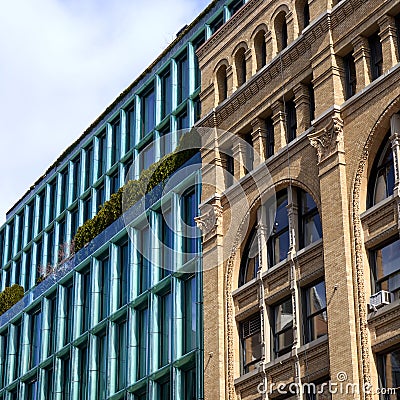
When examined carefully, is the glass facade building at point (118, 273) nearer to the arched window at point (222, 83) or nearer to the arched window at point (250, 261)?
the arched window at point (250, 261)

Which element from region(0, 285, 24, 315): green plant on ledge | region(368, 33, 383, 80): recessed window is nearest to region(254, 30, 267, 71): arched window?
region(368, 33, 383, 80): recessed window

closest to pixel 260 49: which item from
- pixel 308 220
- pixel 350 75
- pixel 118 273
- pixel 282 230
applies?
pixel 350 75

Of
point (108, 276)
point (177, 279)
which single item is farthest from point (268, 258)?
point (108, 276)

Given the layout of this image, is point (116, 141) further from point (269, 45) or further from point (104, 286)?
point (269, 45)

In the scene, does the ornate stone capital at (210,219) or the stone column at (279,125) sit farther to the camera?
the ornate stone capital at (210,219)

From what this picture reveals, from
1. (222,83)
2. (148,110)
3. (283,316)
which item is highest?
(148,110)

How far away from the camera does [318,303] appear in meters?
32.3

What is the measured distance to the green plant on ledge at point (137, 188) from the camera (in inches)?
1721

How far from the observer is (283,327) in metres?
33.8

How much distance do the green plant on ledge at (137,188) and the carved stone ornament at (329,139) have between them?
9.24 m

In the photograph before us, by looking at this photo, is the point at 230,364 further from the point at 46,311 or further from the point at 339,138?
the point at 46,311

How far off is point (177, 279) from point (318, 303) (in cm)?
1038

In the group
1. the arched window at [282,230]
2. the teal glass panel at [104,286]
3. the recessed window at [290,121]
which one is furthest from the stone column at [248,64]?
the teal glass panel at [104,286]

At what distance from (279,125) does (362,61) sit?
446cm
